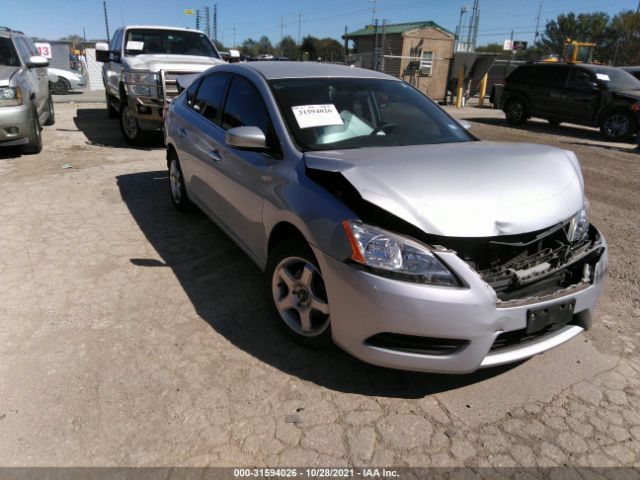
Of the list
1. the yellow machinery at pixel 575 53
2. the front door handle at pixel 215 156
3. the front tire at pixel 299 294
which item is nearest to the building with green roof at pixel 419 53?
the yellow machinery at pixel 575 53

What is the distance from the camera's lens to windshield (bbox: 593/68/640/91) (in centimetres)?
1243

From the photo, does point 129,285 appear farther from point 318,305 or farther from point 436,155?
point 436,155

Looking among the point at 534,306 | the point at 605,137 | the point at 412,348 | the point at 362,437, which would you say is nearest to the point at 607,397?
the point at 534,306

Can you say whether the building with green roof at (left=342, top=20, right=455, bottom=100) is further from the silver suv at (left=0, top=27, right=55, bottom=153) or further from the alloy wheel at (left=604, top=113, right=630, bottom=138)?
the silver suv at (left=0, top=27, right=55, bottom=153)

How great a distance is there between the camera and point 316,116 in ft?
10.8

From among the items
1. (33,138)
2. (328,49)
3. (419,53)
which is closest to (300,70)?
(33,138)

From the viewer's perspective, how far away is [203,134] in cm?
426

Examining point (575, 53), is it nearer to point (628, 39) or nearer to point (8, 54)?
point (8, 54)

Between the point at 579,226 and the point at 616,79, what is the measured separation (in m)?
12.3

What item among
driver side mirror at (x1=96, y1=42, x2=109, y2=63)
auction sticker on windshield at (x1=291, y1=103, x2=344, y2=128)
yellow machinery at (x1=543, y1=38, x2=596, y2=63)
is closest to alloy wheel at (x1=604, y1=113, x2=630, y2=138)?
yellow machinery at (x1=543, y1=38, x2=596, y2=63)

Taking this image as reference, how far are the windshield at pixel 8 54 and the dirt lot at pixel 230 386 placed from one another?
17.5 feet

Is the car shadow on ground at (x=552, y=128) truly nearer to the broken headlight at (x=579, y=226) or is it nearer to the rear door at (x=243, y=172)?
the broken headlight at (x=579, y=226)

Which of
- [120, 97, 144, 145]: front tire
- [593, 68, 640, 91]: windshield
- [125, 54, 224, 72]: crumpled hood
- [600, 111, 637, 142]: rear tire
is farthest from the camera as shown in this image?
[593, 68, 640, 91]: windshield

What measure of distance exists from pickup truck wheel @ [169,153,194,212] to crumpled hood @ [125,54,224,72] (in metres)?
3.73
